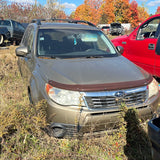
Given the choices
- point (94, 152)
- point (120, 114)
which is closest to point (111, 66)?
point (120, 114)

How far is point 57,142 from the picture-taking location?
2635 mm

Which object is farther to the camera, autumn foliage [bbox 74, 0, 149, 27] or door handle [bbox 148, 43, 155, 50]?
autumn foliage [bbox 74, 0, 149, 27]

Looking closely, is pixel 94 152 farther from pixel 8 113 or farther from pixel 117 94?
pixel 8 113

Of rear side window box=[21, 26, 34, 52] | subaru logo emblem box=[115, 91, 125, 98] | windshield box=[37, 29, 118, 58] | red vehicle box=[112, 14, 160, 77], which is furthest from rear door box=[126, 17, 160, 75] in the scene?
rear side window box=[21, 26, 34, 52]

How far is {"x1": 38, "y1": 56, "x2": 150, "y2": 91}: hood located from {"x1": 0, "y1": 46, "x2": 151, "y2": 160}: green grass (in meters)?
0.39

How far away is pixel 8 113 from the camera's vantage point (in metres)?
2.47

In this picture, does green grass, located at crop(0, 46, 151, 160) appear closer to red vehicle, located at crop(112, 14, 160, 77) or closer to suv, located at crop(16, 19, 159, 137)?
suv, located at crop(16, 19, 159, 137)

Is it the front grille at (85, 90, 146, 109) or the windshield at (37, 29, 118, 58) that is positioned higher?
the windshield at (37, 29, 118, 58)

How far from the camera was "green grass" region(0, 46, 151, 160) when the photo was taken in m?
2.30

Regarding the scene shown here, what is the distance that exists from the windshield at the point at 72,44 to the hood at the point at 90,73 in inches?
12.0

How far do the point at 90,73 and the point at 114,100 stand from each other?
21.2 inches

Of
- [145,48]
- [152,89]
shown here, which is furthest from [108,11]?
[152,89]

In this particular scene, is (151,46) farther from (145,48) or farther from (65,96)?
(65,96)

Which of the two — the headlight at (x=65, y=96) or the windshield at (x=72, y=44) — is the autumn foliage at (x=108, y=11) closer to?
the windshield at (x=72, y=44)
